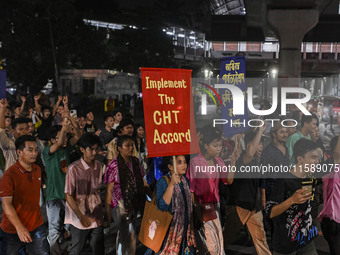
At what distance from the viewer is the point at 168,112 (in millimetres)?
4016

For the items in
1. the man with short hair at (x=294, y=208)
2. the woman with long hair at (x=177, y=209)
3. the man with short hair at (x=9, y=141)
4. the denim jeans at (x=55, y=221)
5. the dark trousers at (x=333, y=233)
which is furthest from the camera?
the man with short hair at (x=9, y=141)

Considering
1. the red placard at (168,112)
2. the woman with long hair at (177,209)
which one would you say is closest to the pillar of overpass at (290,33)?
the red placard at (168,112)

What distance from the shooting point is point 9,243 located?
13.3ft

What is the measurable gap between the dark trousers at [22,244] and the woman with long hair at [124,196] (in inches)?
30.9

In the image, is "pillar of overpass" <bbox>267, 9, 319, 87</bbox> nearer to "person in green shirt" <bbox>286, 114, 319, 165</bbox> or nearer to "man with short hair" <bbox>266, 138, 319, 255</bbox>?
"person in green shirt" <bbox>286, 114, 319, 165</bbox>

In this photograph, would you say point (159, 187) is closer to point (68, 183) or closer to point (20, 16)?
point (68, 183)

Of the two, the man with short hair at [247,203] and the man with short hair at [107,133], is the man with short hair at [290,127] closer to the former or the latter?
the man with short hair at [247,203]

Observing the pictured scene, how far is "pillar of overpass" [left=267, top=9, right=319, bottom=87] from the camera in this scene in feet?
55.1

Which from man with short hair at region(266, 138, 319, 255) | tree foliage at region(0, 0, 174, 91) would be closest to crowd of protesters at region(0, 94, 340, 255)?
man with short hair at region(266, 138, 319, 255)

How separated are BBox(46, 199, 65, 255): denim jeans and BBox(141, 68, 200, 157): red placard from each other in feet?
6.16

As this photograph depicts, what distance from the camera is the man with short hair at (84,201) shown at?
452 centimetres

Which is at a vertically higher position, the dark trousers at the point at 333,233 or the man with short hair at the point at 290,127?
the man with short hair at the point at 290,127

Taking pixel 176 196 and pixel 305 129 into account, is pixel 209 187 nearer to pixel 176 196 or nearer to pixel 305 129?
pixel 176 196

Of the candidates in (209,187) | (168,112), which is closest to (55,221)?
(209,187)
